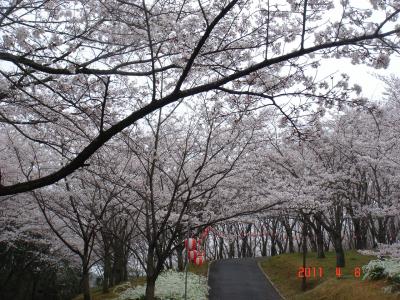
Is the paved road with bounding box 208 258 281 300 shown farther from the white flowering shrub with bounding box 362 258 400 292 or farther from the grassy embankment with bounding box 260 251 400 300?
the white flowering shrub with bounding box 362 258 400 292

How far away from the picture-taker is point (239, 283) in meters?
20.4

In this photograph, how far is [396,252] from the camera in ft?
37.3

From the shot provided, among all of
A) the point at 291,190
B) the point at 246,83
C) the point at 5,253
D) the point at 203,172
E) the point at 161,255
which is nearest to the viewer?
the point at 246,83

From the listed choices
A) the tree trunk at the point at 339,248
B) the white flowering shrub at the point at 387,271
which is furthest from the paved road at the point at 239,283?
the white flowering shrub at the point at 387,271

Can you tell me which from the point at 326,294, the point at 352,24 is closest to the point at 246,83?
the point at 352,24

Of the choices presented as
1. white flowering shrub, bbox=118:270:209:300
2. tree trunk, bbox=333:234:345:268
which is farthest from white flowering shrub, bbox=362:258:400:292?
white flowering shrub, bbox=118:270:209:300

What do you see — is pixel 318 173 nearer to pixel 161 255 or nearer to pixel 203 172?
pixel 203 172

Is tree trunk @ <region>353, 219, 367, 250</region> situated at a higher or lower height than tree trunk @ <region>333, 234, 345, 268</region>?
higher

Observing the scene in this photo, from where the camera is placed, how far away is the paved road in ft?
57.7

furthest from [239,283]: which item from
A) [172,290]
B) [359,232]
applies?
[359,232]

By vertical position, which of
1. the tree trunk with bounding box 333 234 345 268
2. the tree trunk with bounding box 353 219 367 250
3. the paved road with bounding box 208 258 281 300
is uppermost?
the tree trunk with bounding box 353 219 367 250

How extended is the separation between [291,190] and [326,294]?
3.37m

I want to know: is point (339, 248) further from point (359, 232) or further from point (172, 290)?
point (172, 290)

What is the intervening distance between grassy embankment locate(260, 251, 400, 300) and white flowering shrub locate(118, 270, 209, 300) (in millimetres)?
3450
